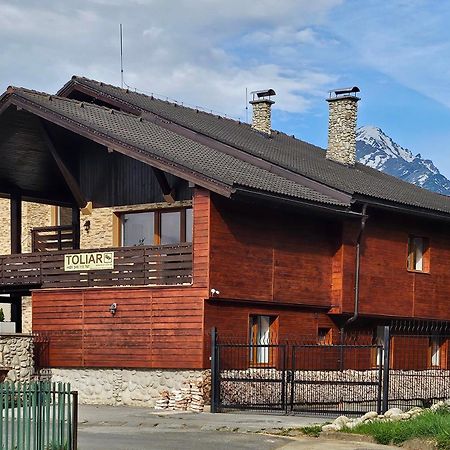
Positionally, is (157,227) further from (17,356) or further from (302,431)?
(302,431)

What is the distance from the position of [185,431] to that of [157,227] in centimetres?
939

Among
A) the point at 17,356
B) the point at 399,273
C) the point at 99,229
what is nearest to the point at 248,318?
→ the point at 99,229

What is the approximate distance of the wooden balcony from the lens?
25.8 metres

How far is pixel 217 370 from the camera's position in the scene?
2464cm

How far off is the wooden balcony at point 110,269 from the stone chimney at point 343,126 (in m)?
11.0

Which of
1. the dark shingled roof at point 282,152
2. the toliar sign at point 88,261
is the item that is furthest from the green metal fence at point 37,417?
the dark shingled roof at point 282,152

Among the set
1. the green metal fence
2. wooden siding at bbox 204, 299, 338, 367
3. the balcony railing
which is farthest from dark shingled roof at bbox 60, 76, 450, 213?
the green metal fence

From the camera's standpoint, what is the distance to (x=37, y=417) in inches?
568

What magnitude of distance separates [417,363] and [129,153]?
11.7m

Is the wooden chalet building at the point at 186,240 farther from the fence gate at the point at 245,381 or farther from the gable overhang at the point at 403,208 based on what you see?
the fence gate at the point at 245,381

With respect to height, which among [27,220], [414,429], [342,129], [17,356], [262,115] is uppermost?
[262,115]

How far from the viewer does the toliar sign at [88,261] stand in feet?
89.2

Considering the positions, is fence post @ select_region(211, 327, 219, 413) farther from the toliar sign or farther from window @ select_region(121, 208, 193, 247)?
the toliar sign

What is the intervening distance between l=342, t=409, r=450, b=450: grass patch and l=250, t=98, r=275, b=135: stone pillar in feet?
67.1
